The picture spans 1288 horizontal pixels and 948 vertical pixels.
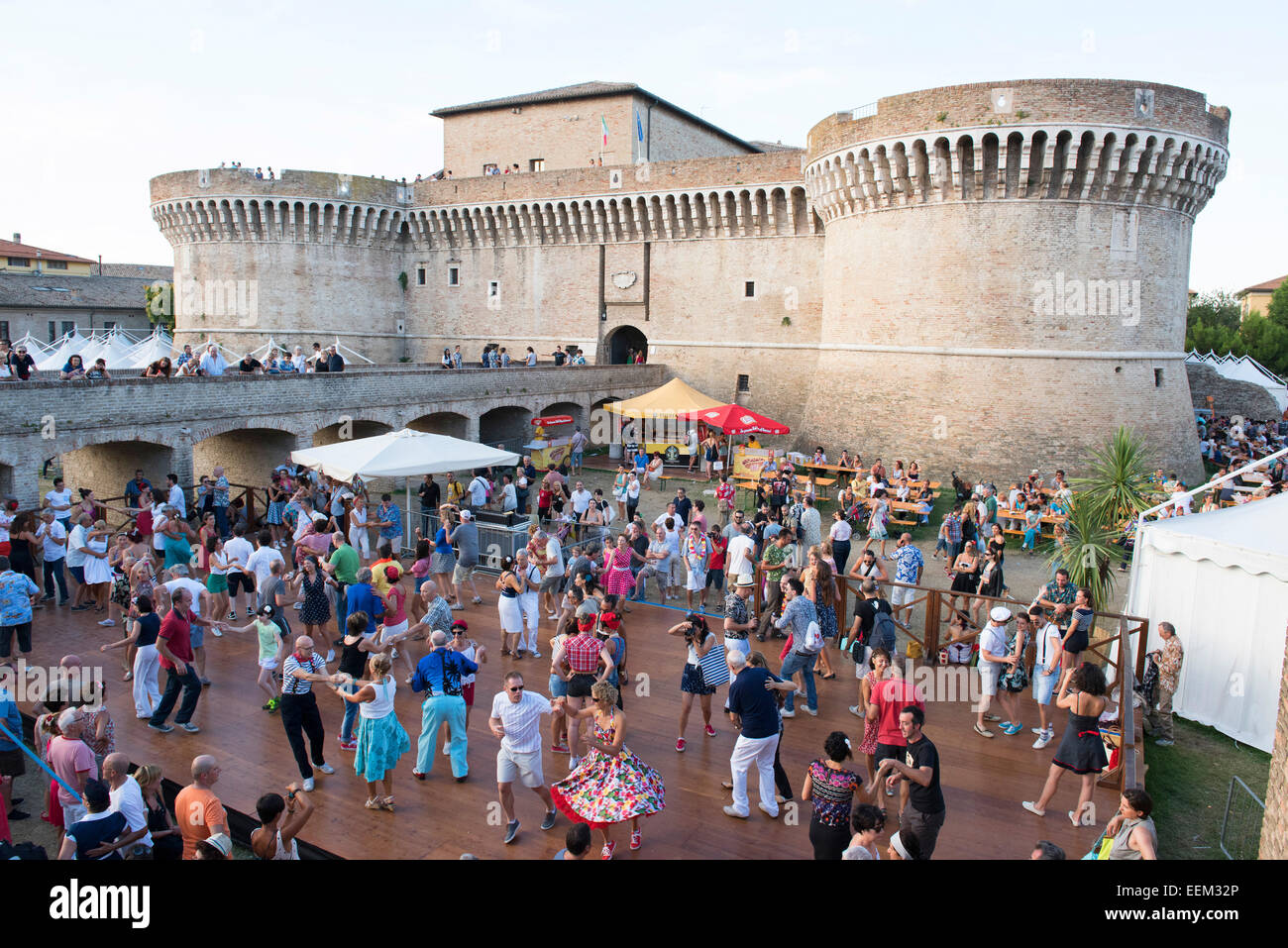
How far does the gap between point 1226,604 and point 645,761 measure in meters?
7.22

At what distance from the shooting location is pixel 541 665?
10.3 metres

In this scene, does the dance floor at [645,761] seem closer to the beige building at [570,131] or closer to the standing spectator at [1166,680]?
the standing spectator at [1166,680]

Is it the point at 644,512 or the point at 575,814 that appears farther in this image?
the point at 644,512

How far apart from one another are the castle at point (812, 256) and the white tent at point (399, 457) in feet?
45.7

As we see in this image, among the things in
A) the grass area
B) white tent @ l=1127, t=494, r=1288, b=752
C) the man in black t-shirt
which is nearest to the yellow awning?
white tent @ l=1127, t=494, r=1288, b=752

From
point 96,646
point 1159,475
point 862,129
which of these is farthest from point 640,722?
point 862,129

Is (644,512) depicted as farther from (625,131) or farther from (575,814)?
(625,131)

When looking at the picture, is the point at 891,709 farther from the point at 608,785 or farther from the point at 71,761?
the point at 71,761

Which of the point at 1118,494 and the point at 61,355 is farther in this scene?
the point at 61,355

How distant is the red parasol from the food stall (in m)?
4.62

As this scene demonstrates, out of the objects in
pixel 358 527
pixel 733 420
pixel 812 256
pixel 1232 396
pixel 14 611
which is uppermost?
pixel 812 256

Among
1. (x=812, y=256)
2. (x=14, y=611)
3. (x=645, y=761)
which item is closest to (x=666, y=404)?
(x=812, y=256)
